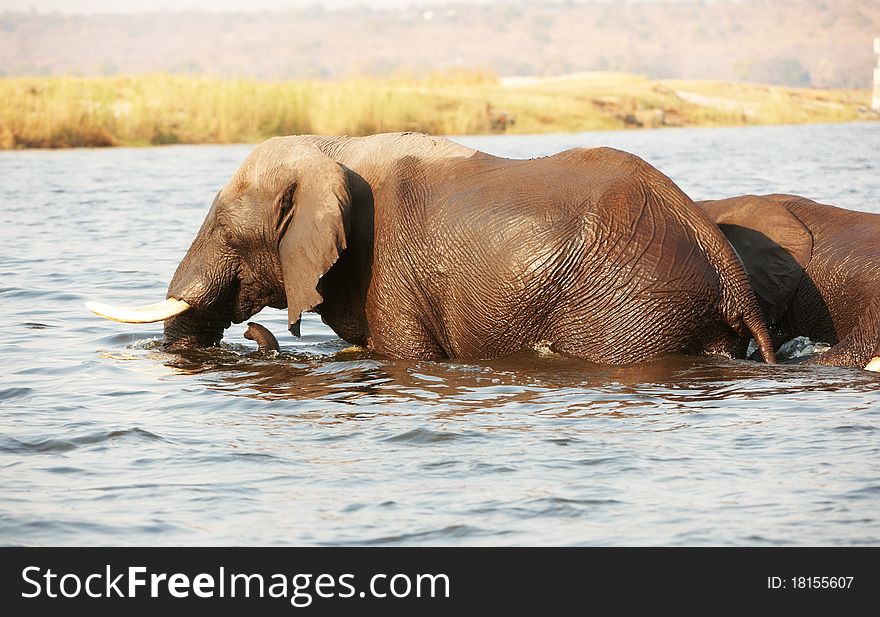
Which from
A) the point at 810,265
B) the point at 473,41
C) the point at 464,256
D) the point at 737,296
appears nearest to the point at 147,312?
the point at 464,256

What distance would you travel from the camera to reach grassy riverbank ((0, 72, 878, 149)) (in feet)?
105

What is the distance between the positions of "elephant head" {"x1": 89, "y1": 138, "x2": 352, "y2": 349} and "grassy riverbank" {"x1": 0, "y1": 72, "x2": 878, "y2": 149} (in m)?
23.6

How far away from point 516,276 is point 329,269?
121cm

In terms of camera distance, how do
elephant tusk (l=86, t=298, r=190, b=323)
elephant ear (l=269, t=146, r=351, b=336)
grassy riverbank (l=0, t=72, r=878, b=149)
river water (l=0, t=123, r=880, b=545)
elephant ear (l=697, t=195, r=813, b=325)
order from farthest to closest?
grassy riverbank (l=0, t=72, r=878, b=149) < elephant tusk (l=86, t=298, r=190, b=323) < elephant ear (l=697, t=195, r=813, b=325) < elephant ear (l=269, t=146, r=351, b=336) < river water (l=0, t=123, r=880, b=545)

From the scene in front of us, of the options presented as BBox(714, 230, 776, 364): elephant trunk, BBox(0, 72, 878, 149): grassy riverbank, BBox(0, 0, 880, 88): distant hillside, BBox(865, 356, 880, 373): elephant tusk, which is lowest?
BBox(865, 356, 880, 373): elephant tusk

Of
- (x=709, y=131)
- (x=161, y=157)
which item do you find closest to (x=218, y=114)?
(x=161, y=157)

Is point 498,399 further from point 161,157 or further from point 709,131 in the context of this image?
point 709,131

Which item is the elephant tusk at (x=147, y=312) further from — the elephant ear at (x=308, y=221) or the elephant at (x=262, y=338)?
the elephant ear at (x=308, y=221)

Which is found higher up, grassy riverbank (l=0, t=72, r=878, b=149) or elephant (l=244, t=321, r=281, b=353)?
grassy riverbank (l=0, t=72, r=878, b=149)

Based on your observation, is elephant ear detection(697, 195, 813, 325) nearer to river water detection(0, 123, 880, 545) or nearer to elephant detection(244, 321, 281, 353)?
river water detection(0, 123, 880, 545)

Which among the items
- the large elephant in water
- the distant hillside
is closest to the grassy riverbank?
the large elephant in water

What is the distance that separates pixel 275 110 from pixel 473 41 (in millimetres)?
120919

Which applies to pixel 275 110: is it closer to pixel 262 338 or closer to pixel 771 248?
pixel 262 338

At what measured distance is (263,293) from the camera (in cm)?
880
